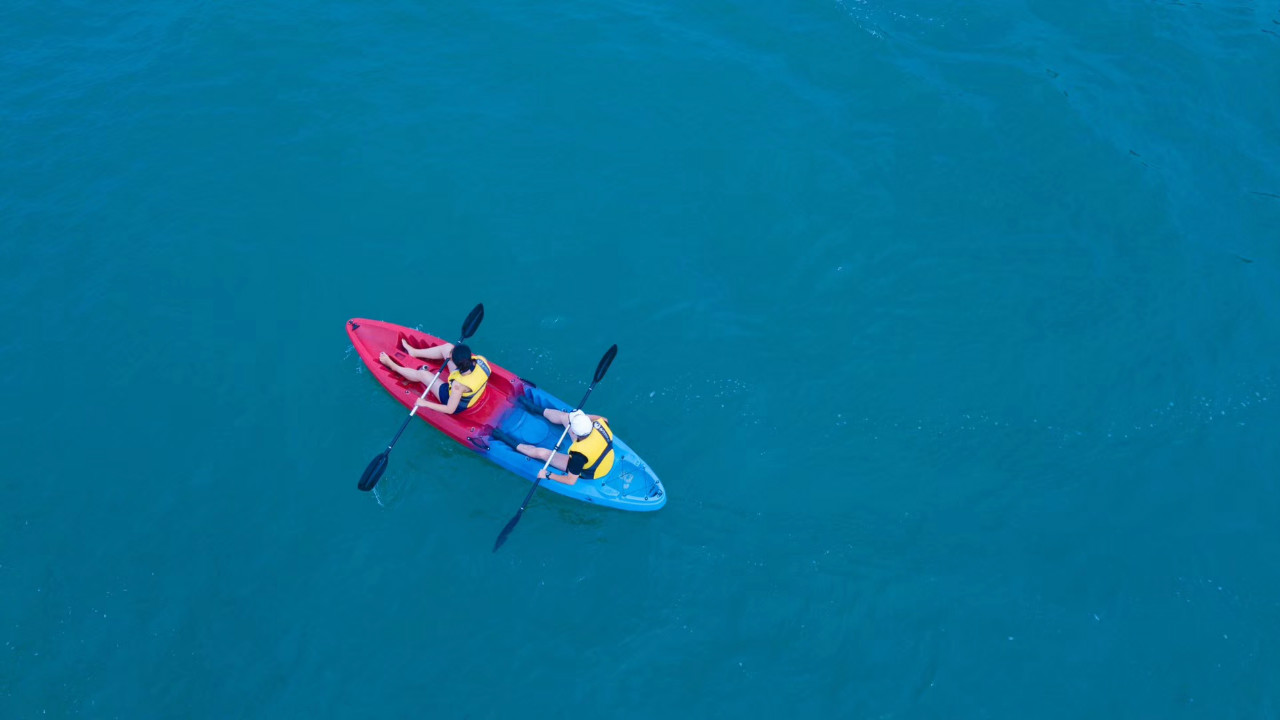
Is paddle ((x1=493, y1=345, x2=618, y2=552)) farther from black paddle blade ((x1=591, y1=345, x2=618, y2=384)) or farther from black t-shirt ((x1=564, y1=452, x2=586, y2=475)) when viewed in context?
black t-shirt ((x1=564, y1=452, x2=586, y2=475))

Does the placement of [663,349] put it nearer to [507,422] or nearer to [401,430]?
[507,422]

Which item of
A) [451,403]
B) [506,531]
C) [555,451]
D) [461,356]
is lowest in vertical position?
[506,531]

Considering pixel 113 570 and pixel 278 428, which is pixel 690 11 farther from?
pixel 113 570

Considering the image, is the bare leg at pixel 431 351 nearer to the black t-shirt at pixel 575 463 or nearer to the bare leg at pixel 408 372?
the bare leg at pixel 408 372

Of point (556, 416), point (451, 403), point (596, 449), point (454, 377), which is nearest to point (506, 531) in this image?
point (596, 449)

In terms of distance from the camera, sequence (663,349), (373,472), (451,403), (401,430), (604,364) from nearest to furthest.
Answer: (373,472) → (401,430) → (451,403) → (604,364) → (663,349)
